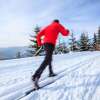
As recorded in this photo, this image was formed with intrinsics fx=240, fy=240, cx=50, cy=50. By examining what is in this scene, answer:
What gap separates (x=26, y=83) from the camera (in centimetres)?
677

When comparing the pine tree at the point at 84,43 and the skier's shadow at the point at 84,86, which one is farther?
the pine tree at the point at 84,43

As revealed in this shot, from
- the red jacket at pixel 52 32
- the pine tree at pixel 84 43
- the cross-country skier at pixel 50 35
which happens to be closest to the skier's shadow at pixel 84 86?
the cross-country skier at pixel 50 35

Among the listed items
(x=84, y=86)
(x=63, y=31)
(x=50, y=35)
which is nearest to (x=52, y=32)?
(x=50, y=35)

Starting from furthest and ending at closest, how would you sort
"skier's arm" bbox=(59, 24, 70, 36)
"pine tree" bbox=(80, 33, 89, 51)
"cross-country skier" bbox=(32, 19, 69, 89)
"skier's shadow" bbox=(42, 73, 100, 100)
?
1. "pine tree" bbox=(80, 33, 89, 51)
2. "skier's arm" bbox=(59, 24, 70, 36)
3. "cross-country skier" bbox=(32, 19, 69, 89)
4. "skier's shadow" bbox=(42, 73, 100, 100)

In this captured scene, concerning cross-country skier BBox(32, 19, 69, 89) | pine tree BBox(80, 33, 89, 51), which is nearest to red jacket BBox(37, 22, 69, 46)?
cross-country skier BBox(32, 19, 69, 89)

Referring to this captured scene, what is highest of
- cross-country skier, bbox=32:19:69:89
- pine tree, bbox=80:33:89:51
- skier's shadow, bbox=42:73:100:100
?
pine tree, bbox=80:33:89:51

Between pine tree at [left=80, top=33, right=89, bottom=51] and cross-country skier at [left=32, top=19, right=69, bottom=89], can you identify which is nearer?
cross-country skier at [left=32, top=19, right=69, bottom=89]

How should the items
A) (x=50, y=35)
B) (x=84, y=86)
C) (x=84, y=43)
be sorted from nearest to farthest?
1. (x=84, y=86)
2. (x=50, y=35)
3. (x=84, y=43)

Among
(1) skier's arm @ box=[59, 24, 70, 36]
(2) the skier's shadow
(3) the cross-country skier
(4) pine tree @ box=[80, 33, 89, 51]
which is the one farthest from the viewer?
(4) pine tree @ box=[80, 33, 89, 51]

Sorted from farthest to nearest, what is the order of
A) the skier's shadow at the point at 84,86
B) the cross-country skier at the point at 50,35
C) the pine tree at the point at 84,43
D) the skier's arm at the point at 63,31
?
the pine tree at the point at 84,43, the skier's arm at the point at 63,31, the cross-country skier at the point at 50,35, the skier's shadow at the point at 84,86

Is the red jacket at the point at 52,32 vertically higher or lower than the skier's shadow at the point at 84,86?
higher

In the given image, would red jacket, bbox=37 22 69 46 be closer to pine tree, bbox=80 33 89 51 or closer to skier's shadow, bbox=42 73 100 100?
skier's shadow, bbox=42 73 100 100

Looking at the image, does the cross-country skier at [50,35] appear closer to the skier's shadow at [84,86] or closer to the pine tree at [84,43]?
the skier's shadow at [84,86]

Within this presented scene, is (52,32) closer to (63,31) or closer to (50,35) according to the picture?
(50,35)
